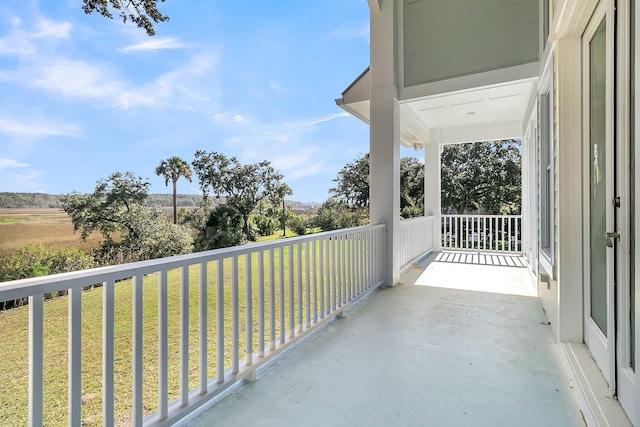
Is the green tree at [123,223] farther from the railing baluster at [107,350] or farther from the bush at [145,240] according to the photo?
the railing baluster at [107,350]

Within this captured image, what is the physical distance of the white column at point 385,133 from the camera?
4.14 metres

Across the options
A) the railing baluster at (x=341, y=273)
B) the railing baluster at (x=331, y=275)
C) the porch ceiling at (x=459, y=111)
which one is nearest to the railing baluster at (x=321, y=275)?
the railing baluster at (x=331, y=275)

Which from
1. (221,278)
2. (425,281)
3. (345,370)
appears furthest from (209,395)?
(425,281)

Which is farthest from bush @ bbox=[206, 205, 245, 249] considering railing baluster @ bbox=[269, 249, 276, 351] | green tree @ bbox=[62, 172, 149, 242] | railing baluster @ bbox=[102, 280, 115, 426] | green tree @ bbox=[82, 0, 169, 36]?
railing baluster @ bbox=[102, 280, 115, 426]

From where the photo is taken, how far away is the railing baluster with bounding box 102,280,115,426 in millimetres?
1172

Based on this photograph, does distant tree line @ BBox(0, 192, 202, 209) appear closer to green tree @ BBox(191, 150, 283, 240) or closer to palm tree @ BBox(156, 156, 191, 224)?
palm tree @ BBox(156, 156, 191, 224)

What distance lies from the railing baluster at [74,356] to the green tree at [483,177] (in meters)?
14.9

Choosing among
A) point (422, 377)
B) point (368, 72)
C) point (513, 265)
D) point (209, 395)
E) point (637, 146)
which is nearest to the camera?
point (637, 146)

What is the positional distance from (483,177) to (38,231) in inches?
654

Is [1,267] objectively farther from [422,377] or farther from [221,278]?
[422,377]

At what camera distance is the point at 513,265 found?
5.47m

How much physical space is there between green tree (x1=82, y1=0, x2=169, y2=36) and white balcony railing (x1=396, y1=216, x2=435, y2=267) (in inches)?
187

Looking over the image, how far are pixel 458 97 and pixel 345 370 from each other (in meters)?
3.95

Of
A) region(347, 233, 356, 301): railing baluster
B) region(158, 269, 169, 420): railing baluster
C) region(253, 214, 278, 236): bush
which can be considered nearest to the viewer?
region(158, 269, 169, 420): railing baluster
